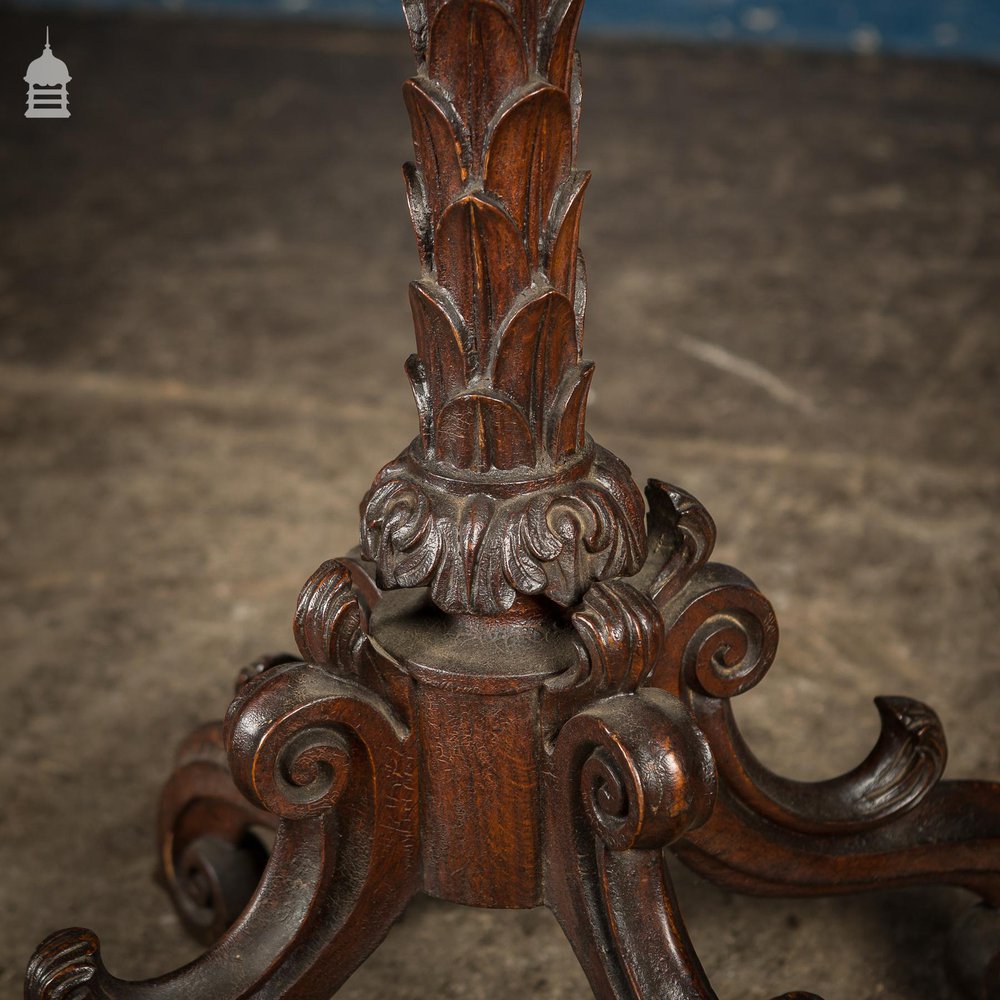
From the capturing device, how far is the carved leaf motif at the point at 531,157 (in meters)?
0.87

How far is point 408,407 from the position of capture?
2223 mm

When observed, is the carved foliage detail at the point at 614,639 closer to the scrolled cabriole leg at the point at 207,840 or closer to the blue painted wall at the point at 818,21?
the scrolled cabriole leg at the point at 207,840

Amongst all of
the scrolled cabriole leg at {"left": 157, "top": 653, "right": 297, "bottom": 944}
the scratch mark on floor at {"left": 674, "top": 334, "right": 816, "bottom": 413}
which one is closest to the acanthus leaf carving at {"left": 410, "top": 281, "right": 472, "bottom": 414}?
the scrolled cabriole leg at {"left": 157, "top": 653, "right": 297, "bottom": 944}

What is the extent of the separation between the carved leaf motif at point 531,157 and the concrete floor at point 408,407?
62 cm

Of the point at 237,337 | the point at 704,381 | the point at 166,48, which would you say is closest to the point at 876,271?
the point at 704,381

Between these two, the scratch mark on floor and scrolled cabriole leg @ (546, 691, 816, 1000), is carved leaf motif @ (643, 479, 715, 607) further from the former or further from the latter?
the scratch mark on floor

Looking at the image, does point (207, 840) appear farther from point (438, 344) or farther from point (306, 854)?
point (438, 344)

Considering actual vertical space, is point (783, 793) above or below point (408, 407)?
above

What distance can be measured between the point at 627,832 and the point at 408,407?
139 cm

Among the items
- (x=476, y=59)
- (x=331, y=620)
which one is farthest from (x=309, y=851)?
(x=476, y=59)

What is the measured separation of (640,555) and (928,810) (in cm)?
32

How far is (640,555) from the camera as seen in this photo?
96 cm

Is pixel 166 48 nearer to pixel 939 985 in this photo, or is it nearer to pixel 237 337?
pixel 237 337

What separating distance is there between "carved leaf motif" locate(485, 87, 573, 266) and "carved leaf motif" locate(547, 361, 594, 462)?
0.25ft
